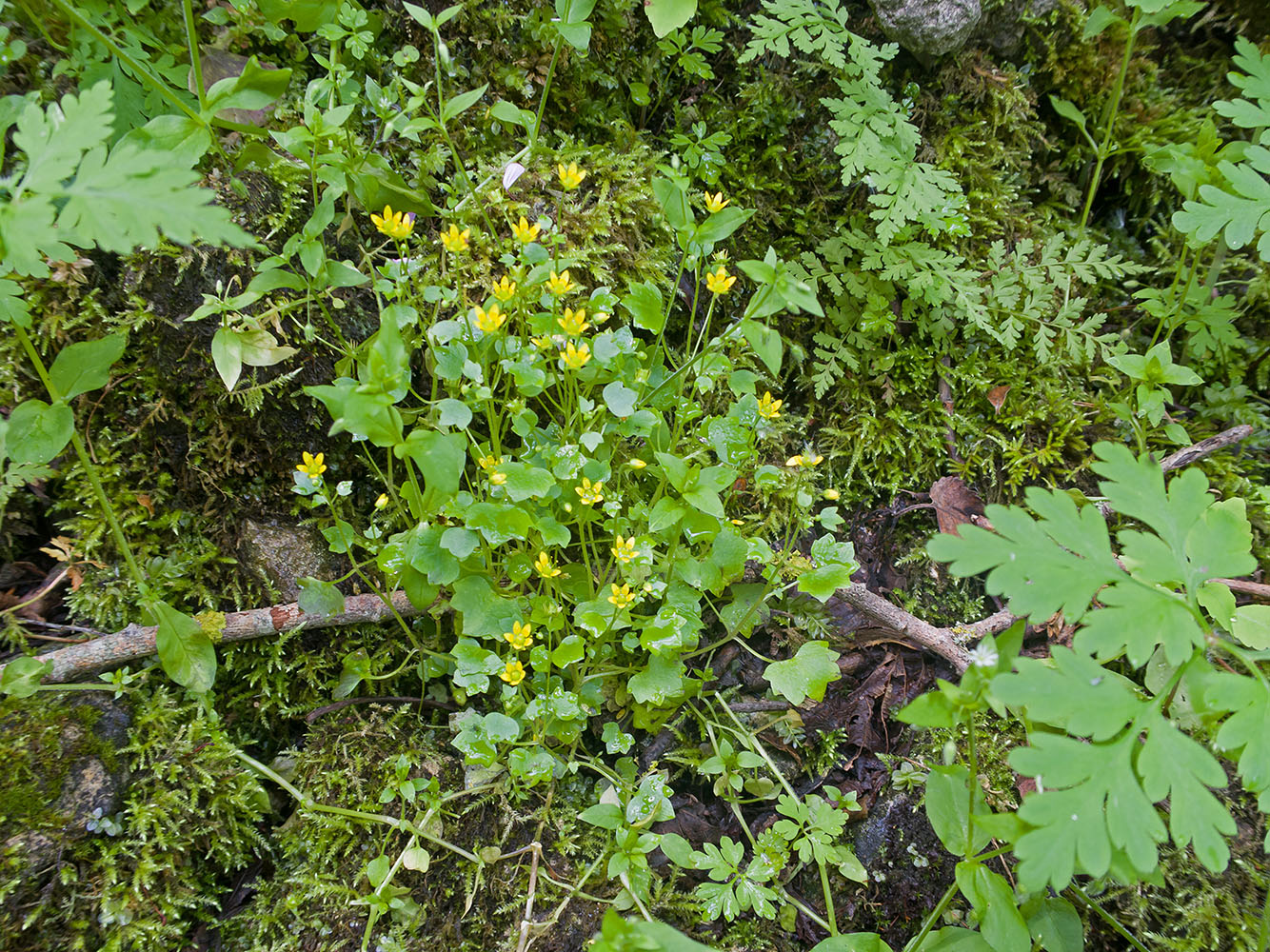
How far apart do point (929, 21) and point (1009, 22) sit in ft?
1.73

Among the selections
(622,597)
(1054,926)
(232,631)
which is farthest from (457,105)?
(1054,926)

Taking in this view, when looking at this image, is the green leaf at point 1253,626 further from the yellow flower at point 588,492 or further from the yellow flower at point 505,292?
the yellow flower at point 505,292

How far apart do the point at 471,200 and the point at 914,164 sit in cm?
152

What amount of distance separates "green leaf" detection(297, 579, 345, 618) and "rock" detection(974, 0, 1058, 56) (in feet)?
10.2

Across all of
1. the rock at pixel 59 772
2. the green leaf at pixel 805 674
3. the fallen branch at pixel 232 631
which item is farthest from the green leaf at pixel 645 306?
the rock at pixel 59 772

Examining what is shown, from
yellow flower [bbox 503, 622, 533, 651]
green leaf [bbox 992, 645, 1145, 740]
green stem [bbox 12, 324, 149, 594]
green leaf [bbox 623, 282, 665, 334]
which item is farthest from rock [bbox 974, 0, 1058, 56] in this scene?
green stem [bbox 12, 324, 149, 594]

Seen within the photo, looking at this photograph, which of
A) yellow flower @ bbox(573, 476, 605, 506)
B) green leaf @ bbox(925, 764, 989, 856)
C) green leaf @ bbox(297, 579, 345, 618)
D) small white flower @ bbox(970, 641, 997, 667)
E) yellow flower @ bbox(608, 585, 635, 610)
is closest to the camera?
small white flower @ bbox(970, 641, 997, 667)

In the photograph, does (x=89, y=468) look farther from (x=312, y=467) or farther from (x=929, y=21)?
(x=929, y=21)

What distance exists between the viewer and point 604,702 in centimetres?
222

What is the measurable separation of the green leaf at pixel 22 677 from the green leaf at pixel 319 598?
64 cm

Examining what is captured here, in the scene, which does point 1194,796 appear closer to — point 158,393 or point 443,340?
point 443,340

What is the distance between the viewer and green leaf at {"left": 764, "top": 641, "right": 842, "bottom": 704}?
192 centimetres

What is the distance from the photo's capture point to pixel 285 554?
228 centimetres

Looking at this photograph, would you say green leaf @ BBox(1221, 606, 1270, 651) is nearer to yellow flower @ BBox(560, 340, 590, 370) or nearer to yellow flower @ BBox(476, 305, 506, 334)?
yellow flower @ BBox(560, 340, 590, 370)
